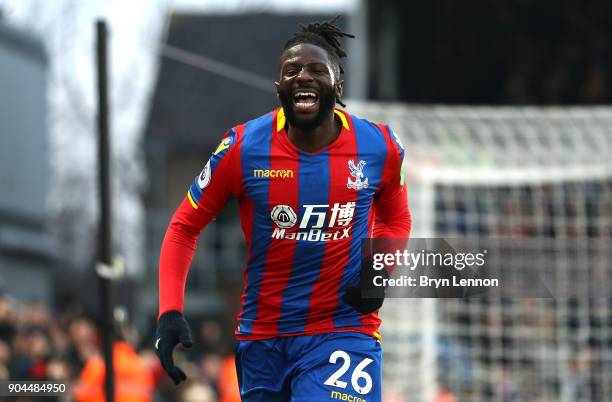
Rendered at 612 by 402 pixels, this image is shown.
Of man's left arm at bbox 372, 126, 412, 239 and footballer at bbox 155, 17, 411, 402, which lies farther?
man's left arm at bbox 372, 126, 412, 239

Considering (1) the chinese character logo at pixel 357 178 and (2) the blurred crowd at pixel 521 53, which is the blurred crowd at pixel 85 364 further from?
(2) the blurred crowd at pixel 521 53

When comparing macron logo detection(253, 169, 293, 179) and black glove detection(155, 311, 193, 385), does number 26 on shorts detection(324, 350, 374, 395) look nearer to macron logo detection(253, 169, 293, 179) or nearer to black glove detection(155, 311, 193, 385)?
black glove detection(155, 311, 193, 385)

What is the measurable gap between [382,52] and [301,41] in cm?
717

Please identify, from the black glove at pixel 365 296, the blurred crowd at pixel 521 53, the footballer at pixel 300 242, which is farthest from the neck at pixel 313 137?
the blurred crowd at pixel 521 53

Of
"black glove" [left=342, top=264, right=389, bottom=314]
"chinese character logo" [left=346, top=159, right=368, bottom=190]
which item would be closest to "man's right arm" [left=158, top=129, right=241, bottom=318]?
"chinese character logo" [left=346, top=159, right=368, bottom=190]

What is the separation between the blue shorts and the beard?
0.80m

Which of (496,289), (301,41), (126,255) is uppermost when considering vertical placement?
(126,255)

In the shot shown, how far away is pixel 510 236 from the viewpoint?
1143cm

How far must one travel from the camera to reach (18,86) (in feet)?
49.5

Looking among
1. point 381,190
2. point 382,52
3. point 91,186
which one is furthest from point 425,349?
point 91,186

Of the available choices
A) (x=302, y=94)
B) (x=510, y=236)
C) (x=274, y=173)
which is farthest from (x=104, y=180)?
(x=510, y=236)

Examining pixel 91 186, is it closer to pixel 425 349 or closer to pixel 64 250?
pixel 64 250

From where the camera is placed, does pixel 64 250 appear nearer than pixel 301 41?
No

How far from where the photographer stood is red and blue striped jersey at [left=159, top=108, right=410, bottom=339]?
5.43 metres
